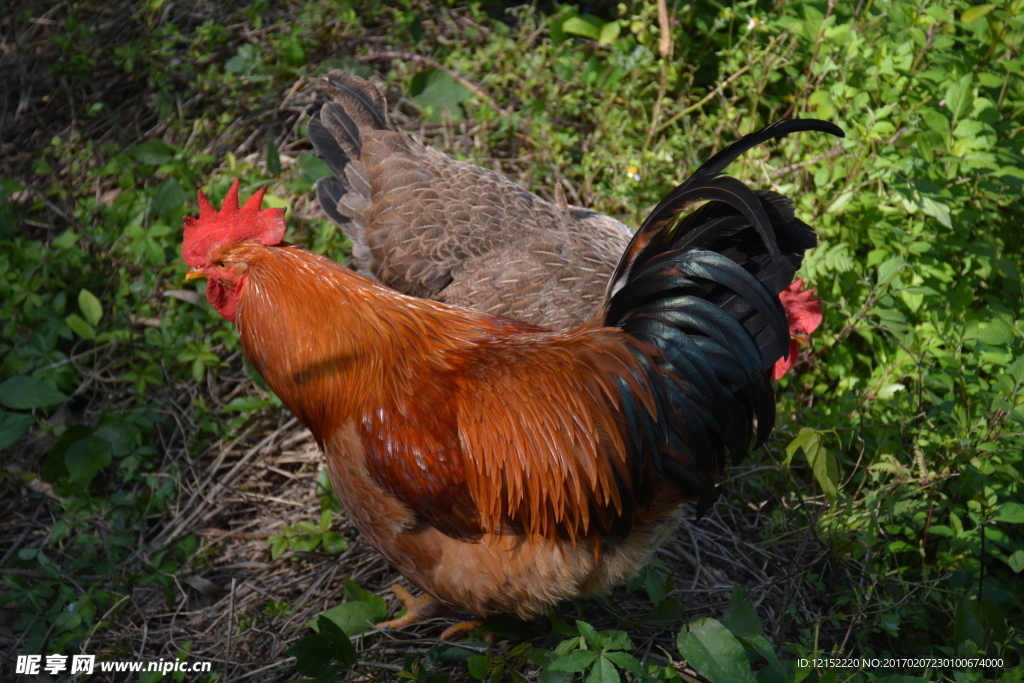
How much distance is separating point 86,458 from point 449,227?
85.3 inches

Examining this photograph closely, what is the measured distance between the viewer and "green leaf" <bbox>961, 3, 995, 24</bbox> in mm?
3564

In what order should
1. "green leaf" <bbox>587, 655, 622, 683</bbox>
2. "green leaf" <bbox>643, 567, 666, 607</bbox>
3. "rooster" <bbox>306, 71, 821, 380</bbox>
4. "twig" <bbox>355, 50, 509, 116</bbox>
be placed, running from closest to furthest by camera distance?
"green leaf" <bbox>587, 655, 622, 683</bbox> → "green leaf" <bbox>643, 567, 666, 607</bbox> → "rooster" <bbox>306, 71, 821, 380</bbox> → "twig" <bbox>355, 50, 509, 116</bbox>

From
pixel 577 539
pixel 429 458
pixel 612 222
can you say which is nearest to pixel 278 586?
pixel 429 458

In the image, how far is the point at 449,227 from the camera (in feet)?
11.5

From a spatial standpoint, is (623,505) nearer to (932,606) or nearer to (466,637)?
(466,637)

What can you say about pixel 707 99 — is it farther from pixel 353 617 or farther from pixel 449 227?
pixel 353 617

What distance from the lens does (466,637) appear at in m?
3.10

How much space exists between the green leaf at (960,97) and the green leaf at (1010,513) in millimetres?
1824

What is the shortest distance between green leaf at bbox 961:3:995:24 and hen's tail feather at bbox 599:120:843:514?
2.33 meters

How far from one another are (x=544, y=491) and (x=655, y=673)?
0.74 m

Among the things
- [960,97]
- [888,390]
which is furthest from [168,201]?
[960,97]

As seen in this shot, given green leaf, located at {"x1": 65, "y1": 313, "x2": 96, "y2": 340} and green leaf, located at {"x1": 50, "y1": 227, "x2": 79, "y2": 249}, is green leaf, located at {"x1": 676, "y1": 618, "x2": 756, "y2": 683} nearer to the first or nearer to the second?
green leaf, located at {"x1": 65, "y1": 313, "x2": 96, "y2": 340}

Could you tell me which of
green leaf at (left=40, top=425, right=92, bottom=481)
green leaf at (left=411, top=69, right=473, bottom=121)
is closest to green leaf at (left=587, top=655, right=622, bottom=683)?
green leaf at (left=40, top=425, right=92, bottom=481)

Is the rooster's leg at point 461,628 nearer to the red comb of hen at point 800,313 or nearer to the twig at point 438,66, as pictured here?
the red comb of hen at point 800,313
